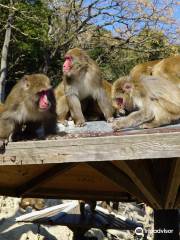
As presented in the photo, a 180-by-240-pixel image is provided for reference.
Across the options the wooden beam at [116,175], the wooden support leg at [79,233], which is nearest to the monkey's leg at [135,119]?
the wooden beam at [116,175]

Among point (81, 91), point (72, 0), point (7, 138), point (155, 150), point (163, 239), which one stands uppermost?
point (72, 0)

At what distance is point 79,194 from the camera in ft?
18.8

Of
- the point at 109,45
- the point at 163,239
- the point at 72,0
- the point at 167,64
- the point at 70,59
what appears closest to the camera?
the point at 163,239

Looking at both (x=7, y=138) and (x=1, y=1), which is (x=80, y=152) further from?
(x=1, y=1)

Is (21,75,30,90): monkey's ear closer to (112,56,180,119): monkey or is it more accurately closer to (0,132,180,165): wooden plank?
(112,56,180,119): monkey

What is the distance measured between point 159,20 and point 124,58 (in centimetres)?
185

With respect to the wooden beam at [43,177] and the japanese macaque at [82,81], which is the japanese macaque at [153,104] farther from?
the japanese macaque at [82,81]

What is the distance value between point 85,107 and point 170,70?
122 centimetres

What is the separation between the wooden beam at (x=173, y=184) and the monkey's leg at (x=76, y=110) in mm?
1086

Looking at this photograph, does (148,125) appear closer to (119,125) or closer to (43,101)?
(119,125)

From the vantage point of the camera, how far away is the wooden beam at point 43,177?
4.05 meters

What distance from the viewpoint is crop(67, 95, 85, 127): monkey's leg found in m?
5.05

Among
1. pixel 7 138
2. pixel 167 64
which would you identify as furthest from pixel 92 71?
pixel 7 138

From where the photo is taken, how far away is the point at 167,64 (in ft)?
16.8
